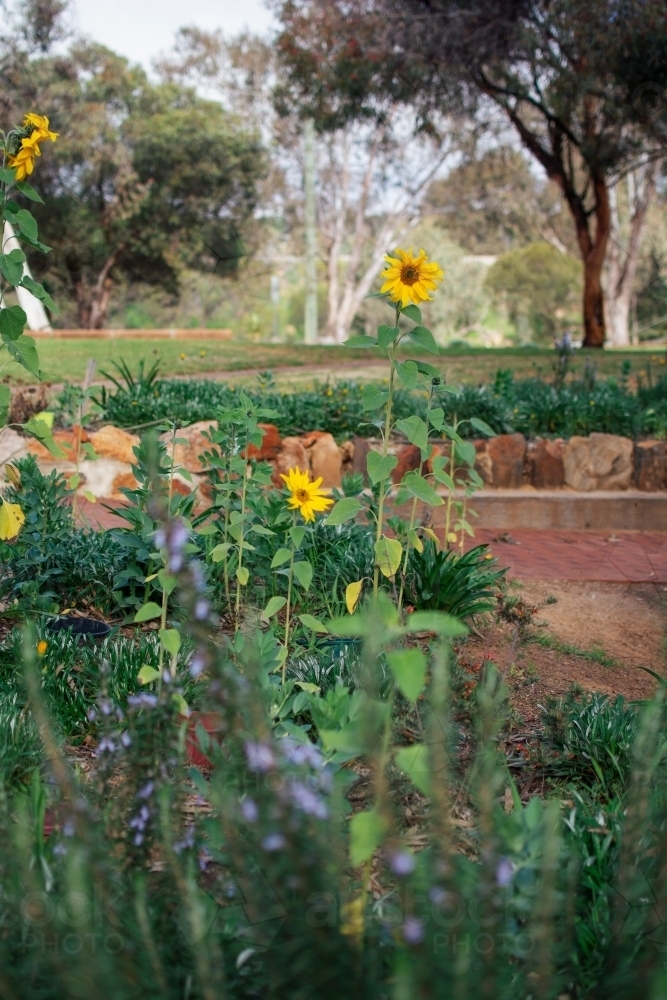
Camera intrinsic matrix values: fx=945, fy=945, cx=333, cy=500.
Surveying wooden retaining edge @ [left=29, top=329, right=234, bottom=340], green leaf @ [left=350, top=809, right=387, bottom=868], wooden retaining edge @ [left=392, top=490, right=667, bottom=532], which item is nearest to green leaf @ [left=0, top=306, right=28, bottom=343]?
green leaf @ [left=350, top=809, right=387, bottom=868]

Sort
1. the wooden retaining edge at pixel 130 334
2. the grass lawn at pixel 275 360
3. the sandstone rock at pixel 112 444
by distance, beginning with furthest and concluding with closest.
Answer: the wooden retaining edge at pixel 130 334 < the grass lawn at pixel 275 360 < the sandstone rock at pixel 112 444

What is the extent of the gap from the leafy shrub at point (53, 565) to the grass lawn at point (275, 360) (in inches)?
187

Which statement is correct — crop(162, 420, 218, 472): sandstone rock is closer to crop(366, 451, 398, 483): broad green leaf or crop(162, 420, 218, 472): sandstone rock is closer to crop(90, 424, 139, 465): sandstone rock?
crop(90, 424, 139, 465): sandstone rock

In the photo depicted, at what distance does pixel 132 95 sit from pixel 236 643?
27.6 metres

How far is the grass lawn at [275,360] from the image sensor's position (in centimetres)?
920

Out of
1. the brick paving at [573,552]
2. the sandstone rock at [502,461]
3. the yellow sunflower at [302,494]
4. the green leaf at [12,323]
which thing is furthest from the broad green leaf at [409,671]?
the sandstone rock at [502,461]

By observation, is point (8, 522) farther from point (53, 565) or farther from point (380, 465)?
point (380, 465)

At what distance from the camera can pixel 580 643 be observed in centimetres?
356

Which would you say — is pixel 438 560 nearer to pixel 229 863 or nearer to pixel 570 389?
pixel 229 863

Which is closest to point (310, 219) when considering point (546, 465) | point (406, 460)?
point (546, 465)

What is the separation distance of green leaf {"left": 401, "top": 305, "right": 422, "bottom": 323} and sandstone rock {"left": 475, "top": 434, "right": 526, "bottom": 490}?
3.31 m

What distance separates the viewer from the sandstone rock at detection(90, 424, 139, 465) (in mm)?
5434

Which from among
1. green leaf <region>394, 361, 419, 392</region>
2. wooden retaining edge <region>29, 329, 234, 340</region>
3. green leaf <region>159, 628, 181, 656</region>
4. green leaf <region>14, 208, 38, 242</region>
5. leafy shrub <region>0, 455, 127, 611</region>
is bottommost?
leafy shrub <region>0, 455, 127, 611</region>

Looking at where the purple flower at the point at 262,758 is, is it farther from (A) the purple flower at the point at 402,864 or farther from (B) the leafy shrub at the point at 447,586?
(B) the leafy shrub at the point at 447,586
